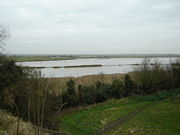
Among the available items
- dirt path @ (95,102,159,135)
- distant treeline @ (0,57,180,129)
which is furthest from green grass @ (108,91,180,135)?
distant treeline @ (0,57,180,129)

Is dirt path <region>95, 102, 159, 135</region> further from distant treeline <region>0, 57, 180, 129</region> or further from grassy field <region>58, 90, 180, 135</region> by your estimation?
distant treeline <region>0, 57, 180, 129</region>

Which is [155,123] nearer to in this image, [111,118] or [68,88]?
[111,118]

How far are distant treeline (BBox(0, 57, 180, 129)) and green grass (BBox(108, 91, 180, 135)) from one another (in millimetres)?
5142

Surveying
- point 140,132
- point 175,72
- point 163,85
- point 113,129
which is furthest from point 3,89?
point 175,72

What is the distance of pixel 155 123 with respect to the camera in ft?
48.2

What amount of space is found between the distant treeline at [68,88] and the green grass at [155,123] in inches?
202

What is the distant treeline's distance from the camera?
10984 mm

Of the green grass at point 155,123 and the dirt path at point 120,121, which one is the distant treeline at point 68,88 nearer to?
the dirt path at point 120,121

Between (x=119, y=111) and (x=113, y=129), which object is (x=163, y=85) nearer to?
(x=119, y=111)

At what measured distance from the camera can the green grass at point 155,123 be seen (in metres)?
12.8

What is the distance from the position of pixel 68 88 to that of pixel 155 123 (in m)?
10.9

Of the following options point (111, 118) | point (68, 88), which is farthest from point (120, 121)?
point (68, 88)

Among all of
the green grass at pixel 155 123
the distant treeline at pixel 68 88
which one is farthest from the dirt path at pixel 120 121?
the distant treeline at pixel 68 88

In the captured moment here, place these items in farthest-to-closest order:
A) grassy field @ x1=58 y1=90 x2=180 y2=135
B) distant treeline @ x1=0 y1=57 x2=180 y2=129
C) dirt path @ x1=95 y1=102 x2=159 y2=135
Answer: grassy field @ x1=58 y1=90 x2=180 y2=135 < dirt path @ x1=95 y1=102 x2=159 y2=135 < distant treeline @ x1=0 y1=57 x2=180 y2=129
